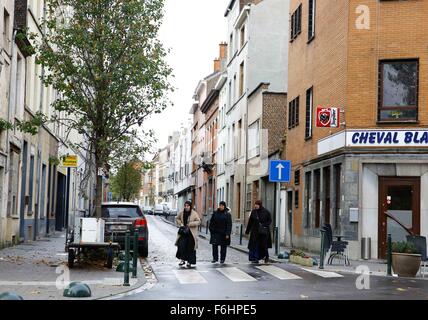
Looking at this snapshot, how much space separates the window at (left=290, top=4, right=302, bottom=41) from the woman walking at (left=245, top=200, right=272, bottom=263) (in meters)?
12.0

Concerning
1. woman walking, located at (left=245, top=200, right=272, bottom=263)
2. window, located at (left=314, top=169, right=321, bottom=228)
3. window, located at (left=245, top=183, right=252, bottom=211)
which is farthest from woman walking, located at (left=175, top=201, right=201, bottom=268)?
window, located at (left=245, top=183, right=252, bottom=211)

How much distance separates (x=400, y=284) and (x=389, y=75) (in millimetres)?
9441

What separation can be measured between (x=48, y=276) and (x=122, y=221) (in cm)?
706

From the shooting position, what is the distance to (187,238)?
18578 mm

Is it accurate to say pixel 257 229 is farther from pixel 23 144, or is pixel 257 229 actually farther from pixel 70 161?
pixel 23 144

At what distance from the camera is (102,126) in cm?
1997

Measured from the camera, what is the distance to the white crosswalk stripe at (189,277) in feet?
48.4

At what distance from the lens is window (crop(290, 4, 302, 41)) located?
3061 centimetres

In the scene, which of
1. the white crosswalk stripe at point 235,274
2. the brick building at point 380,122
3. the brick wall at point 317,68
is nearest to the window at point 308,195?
the brick wall at point 317,68

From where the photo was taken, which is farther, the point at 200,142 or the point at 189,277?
the point at 200,142

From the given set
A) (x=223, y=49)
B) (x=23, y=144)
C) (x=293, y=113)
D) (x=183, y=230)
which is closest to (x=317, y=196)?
(x=293, y=113)
